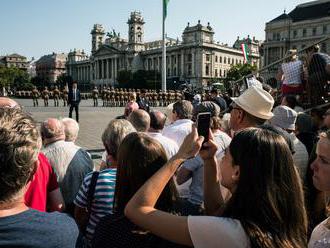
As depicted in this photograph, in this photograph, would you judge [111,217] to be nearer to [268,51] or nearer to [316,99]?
[316,99]

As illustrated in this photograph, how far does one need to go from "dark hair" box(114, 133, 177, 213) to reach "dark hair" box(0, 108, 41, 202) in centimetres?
76

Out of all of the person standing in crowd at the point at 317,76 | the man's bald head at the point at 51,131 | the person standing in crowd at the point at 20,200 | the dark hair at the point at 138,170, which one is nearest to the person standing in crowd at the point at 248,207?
the dark hair at the point at 138,170

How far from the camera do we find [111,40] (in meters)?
130

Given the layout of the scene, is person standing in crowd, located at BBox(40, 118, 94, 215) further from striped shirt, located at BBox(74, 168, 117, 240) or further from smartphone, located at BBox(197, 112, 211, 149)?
smartphone, located at BBox(197, 112, 211, 149)

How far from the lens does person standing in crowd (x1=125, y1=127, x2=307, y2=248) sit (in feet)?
6.38

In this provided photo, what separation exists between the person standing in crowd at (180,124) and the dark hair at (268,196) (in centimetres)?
329

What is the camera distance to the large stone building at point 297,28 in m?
74.1

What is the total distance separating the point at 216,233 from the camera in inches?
75.9

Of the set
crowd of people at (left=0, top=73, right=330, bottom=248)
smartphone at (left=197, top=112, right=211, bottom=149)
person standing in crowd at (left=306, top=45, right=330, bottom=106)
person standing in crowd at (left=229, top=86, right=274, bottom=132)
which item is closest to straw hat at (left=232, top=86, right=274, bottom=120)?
person standing in crowd at (left=229, top=86, right=274, bottom=132)

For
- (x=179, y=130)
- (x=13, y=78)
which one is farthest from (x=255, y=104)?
(x=13, y=78)

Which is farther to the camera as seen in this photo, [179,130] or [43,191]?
[179,130]

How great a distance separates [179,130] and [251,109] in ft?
4.88

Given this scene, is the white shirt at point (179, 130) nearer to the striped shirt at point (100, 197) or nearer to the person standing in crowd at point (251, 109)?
the person standing in crowd at point (251, 109)

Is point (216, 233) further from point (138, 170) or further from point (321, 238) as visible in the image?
point (138, 170)
